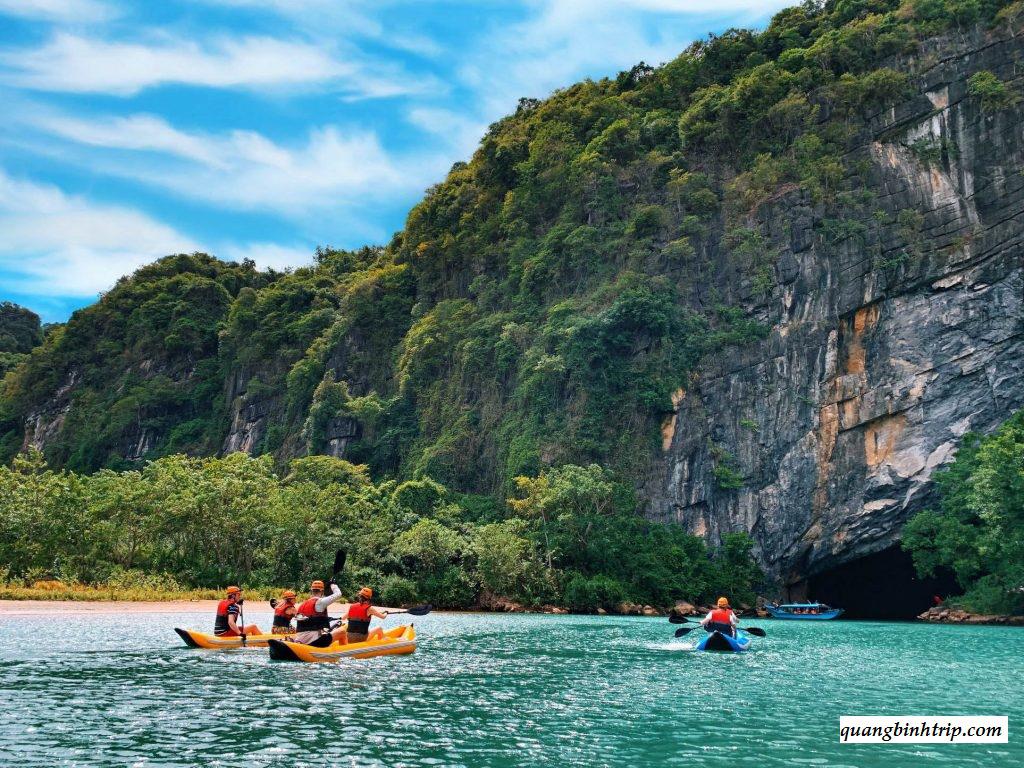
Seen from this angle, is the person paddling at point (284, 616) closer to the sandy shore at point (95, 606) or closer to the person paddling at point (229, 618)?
the person paddling at point (229, 618)

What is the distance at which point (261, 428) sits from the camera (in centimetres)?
7031

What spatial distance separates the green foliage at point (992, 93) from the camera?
4588 cm

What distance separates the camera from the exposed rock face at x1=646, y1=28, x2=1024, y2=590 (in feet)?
145

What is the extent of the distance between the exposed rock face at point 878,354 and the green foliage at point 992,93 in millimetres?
470

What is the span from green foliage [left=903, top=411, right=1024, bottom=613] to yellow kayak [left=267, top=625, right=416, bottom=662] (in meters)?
25.6

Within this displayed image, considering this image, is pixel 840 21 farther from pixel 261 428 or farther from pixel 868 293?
pixel 261 428

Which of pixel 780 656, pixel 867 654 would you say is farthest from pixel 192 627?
pixel 867 654

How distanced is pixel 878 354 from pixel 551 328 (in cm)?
1720

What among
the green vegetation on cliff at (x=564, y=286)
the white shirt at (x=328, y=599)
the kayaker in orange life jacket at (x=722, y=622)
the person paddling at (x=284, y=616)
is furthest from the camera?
the green vegetation on cliff at (x=564, y=286)

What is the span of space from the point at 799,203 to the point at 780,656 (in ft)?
109

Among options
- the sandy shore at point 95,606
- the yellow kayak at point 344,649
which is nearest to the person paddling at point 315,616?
the yellow kayak at point 344,649

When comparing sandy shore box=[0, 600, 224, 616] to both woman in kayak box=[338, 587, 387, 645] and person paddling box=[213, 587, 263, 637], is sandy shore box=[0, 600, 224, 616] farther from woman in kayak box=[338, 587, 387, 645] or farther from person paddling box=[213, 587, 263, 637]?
Answer: woman in kayak box=[338, 587, 387, 645]

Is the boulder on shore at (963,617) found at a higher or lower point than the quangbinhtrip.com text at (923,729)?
lower

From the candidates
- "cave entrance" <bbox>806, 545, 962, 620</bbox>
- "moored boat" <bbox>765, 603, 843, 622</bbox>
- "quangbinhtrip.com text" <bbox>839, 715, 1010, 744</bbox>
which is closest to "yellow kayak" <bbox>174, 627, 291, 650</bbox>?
"quangbinhtrip.com text" <bbox>839, 715, 1010, 744</bbox>
